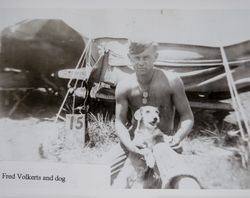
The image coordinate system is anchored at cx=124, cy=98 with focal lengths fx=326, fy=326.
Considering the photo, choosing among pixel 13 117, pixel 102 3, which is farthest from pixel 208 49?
pixel 13 117

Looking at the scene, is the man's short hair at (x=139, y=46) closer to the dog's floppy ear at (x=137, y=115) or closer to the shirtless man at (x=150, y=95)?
the shirtless man at (x=150, y=95)

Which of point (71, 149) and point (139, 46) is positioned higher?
point (139, 46)

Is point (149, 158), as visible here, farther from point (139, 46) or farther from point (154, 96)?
point (139, 46)

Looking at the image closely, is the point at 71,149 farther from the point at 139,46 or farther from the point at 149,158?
the point at 139,46

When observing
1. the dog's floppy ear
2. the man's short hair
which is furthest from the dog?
the man's short hair
